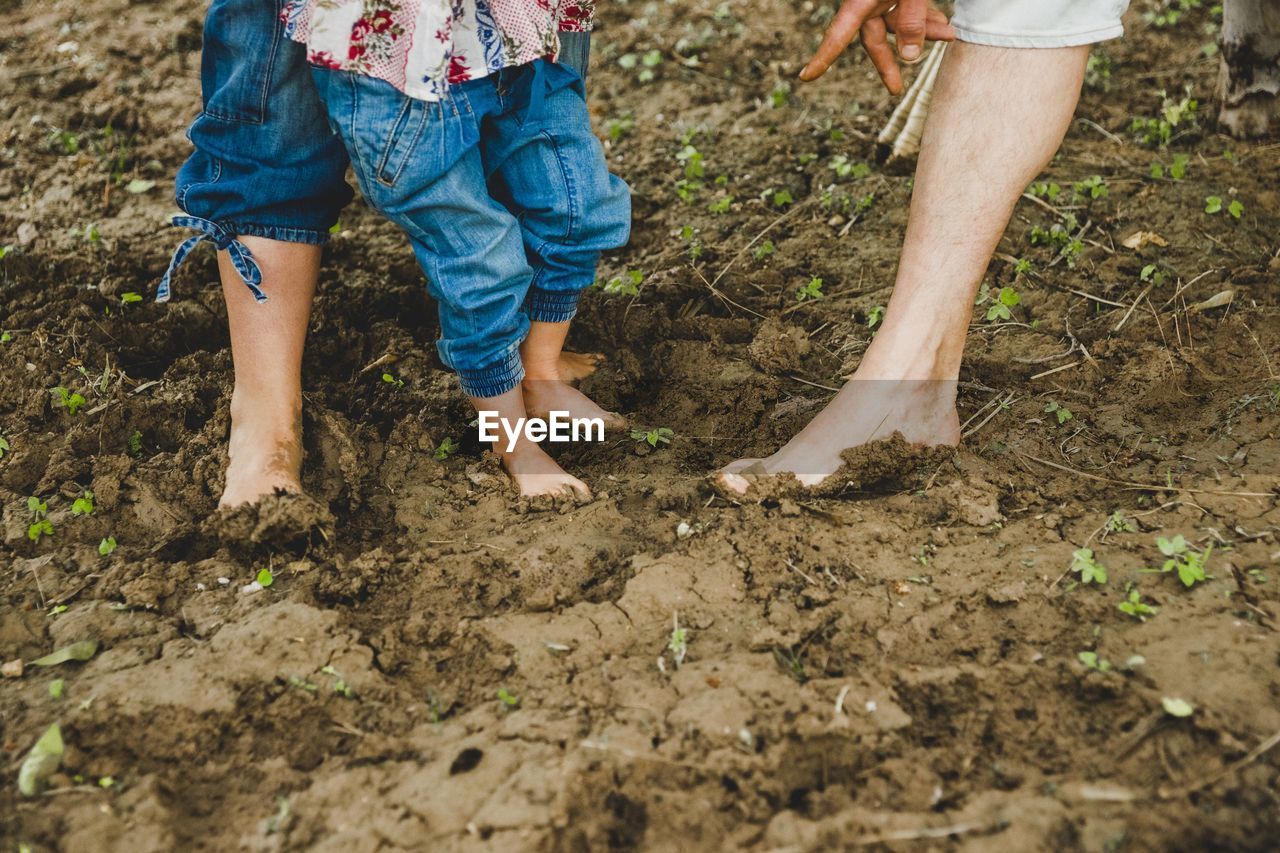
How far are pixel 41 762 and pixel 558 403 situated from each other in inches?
51.9

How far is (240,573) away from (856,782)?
1.28m

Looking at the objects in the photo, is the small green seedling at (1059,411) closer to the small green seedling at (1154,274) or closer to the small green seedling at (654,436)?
the small green seedling at (1154,274)

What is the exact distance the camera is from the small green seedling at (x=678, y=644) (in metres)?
1.75

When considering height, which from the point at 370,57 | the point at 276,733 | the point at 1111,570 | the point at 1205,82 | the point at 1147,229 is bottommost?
the point at 276,733

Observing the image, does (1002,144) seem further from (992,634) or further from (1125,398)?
(992,634)

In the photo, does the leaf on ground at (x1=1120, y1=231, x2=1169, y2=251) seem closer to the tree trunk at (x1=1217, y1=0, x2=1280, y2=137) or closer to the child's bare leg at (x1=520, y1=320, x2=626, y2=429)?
the tree trunk at (x1=1217, y1=0, x2=1280, y2=137)

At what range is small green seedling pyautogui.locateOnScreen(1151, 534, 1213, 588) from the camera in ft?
5.77

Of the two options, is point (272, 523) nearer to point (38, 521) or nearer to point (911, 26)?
point (38, 521)

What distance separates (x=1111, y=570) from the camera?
6.02 feet

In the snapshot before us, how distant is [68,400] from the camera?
2480mm

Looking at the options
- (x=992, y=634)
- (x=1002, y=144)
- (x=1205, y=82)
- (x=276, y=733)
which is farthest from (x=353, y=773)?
(x=1205, y=82)

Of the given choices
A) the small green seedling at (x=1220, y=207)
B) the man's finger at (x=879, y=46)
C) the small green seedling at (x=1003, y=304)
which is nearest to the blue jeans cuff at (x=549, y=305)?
the man's finger at (x=879, y=46)

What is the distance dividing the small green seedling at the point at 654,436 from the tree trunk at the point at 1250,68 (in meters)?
2.17

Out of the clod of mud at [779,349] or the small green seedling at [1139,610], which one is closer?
the small green seedling at [1139,610]
